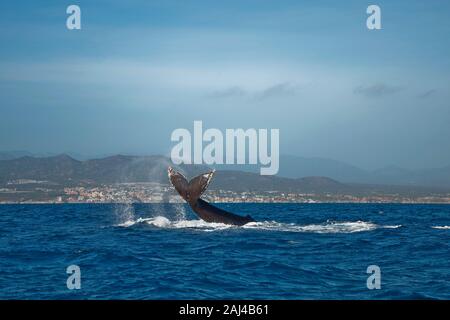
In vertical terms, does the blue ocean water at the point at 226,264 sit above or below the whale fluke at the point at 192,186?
below

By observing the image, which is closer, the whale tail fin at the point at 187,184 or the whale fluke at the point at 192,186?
the whale fluke at the point at 192,186

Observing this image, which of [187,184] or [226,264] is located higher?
[187,184]

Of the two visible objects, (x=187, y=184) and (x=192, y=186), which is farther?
(x=187, y=184)

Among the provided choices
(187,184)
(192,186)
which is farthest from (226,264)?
(187,184)

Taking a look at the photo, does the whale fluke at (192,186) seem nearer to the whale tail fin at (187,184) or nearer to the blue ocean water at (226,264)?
the whale tail fin at (187,184)

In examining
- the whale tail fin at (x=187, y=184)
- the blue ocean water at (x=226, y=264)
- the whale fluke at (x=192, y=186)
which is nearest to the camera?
the blue ocean water at (x=226, y=264)

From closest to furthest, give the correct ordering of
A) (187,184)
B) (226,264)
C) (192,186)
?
(226,264), (192,186), (187,184)

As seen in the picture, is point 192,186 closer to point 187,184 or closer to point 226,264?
point 187,184

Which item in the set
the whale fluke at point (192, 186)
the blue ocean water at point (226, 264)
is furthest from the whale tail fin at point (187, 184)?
the blue ocean water at point (226, 264)

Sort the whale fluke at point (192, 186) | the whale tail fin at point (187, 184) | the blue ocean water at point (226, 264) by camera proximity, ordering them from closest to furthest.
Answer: the blue ocean water at point (226, 264) → the whale fluke at point (192, 186) → the whale tail fin at point (187, 184)

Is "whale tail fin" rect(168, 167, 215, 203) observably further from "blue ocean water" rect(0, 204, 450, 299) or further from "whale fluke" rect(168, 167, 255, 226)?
"blue ocean water" rect(0, 204, 450, 299)
